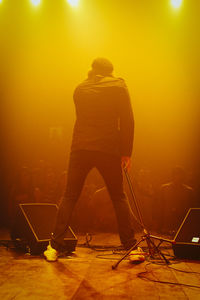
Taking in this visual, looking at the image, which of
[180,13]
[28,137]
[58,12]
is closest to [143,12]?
[180,13]

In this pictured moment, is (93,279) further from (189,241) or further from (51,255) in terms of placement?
(189,241)

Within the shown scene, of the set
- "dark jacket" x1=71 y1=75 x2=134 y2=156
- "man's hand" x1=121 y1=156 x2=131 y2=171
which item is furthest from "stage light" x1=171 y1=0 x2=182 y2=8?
"man's hand" x1=121 y1=156 x2=131 y2=171

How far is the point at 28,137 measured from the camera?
360 inches

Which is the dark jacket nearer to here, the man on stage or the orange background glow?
the man on stage

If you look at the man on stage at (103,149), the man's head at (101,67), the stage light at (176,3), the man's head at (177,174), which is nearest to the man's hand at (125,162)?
the man on stage at (103,149)

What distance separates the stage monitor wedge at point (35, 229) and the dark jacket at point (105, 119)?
38.6 inches

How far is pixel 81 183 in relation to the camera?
2684mm

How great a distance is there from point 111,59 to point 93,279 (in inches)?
212

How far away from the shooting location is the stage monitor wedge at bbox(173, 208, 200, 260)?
292cm

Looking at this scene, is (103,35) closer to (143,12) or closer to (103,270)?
(143,12)

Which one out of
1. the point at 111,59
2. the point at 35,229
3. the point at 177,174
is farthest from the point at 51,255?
the point at 111,59

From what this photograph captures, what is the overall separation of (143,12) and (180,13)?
0.72 metres

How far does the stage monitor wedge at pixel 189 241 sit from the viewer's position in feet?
9.59

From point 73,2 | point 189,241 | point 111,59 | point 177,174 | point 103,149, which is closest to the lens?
point 103,149
